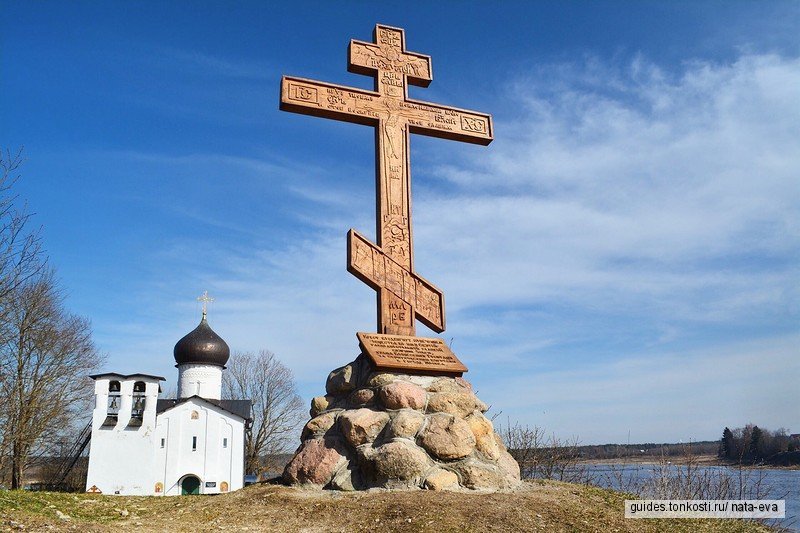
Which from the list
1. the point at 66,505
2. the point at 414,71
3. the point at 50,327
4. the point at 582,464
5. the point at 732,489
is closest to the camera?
the point at 66,505

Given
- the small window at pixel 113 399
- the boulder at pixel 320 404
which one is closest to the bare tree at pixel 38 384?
the small window at pixel 113 399

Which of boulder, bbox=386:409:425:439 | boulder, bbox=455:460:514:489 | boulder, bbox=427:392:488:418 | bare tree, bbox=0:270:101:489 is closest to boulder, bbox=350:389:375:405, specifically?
boulder, bbox=386:409:425:439

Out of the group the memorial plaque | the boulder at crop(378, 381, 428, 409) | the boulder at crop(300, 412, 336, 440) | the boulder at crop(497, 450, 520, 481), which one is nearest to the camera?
the boulder at crop(497, 450, 520, 481)

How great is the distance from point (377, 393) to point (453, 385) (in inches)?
38.8

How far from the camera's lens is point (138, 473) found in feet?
82.3

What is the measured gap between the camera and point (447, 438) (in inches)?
271

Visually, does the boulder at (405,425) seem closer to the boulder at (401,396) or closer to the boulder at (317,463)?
the boulder at (401,396)

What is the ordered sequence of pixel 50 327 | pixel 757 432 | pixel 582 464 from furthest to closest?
pixel 50 327
pixel 757 432
pixel 582 464

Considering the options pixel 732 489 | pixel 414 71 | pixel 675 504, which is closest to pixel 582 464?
pixel 732 489

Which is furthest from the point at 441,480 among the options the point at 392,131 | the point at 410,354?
the point at 392,131

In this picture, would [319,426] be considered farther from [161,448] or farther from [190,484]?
[190,484]

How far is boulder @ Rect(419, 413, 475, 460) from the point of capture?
6.83 metres

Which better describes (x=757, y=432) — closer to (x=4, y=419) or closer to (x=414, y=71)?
(x=414, y=71)

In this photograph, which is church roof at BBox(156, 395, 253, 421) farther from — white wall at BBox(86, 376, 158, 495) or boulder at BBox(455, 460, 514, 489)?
boulder at BBox(455, 460, 514, 489)
